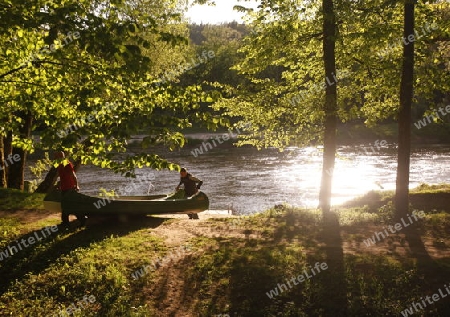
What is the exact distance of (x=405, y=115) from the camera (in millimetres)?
12086

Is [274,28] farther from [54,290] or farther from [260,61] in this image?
[54,290]

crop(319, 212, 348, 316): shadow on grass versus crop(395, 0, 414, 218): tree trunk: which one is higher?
crop(395, 0, 414, 218): tree trunk

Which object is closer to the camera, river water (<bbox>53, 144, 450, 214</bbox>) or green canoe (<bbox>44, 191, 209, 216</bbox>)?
green canoe (<bbox>44, 191, 209, 216</bbox>)

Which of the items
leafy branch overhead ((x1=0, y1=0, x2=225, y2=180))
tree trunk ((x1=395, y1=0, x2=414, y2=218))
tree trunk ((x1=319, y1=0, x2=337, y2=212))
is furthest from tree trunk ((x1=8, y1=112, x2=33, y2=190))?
tree trunk ((x1=395, y1=0, x2=414, y2=218))

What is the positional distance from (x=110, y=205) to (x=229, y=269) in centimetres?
566

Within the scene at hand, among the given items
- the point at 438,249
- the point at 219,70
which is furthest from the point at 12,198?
the point at 219,70

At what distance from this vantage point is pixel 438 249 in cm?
1022

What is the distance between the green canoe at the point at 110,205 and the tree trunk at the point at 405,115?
25.6 ft

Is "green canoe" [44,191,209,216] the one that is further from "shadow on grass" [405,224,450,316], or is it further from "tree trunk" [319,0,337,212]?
"shadow on grass" [405,224,450,316]

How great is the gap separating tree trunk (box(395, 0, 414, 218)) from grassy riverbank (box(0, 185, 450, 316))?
86 cm

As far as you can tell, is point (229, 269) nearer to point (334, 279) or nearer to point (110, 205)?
point (334, 279)

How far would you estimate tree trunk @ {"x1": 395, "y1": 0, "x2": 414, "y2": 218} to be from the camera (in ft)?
38.2

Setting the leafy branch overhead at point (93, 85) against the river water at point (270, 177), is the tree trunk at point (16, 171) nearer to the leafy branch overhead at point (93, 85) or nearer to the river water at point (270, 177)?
the river water at point (270, 177)

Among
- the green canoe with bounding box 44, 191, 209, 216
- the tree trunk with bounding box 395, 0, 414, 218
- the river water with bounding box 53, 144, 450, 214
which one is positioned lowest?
the river water with bounding box 53, 144, 450, 214
